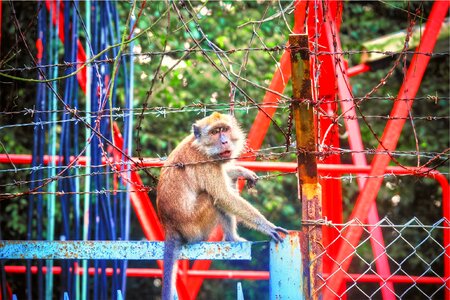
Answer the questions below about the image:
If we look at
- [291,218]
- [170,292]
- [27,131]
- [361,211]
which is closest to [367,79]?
[291,218]

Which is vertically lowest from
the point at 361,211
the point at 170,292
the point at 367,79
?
the point at 170,292

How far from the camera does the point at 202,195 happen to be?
4.56 meters

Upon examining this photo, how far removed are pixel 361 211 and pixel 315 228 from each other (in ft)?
6.80

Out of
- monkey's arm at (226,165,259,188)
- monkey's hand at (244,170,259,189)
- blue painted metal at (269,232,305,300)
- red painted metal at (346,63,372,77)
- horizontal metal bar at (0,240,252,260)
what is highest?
red painted metal at (346,63,372,77)

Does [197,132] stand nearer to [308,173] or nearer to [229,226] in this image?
[229,226]

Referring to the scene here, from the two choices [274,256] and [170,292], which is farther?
[170,292]

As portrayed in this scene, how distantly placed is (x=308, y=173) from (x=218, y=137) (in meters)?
1.77

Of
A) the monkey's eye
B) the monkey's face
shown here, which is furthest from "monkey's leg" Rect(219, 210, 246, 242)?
the monkey's eye

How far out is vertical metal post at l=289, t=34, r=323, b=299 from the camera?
2.92 m

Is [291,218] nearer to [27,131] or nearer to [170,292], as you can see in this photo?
[27,131]

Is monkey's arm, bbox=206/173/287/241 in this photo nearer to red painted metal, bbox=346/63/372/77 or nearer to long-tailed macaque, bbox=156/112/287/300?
long-tailed macaque, bbox=156/112/287/300

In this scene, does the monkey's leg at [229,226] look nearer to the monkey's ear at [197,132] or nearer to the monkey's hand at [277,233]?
the monkey's ear at [197,132]

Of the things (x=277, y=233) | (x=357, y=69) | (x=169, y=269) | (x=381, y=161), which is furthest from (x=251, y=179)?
(x=357, y=69)

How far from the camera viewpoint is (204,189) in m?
4.52
